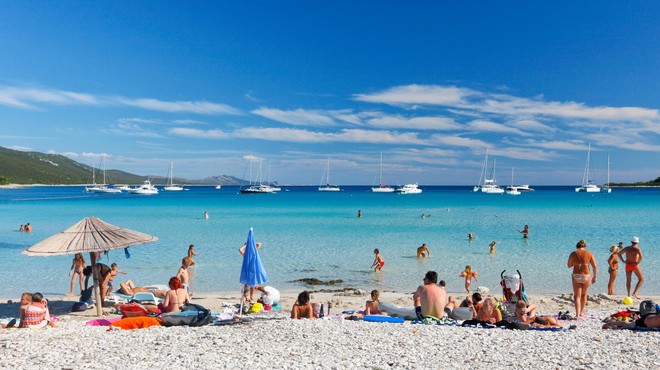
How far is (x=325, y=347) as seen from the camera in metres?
8.09

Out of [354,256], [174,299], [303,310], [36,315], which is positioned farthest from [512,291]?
[354,256]

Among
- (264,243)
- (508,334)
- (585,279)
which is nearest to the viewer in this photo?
(508,334)

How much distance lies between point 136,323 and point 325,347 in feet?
13.5

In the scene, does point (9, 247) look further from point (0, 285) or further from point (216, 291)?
point (216, 291)

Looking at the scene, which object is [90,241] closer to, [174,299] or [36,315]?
[36,315]

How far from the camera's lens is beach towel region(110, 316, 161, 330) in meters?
9.80

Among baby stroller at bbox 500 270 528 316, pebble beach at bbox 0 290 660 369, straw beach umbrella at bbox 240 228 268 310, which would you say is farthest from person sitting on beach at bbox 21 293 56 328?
baby stroller at bbox 500 270 528 316

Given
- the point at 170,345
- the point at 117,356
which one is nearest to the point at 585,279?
the point at 170,345

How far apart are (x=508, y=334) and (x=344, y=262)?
13.0 m

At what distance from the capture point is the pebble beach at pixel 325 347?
7.31 m

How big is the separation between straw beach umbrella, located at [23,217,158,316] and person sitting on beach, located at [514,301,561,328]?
27.2 ft

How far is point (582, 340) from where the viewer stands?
859 centimetres

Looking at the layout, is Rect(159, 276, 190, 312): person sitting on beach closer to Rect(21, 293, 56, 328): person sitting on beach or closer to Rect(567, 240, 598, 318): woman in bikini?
Rect(21, 293, 56, 328): person sitting on beach

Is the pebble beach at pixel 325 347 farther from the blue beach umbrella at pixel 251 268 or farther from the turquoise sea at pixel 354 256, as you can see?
the turquoise sea at pixel 354 256
